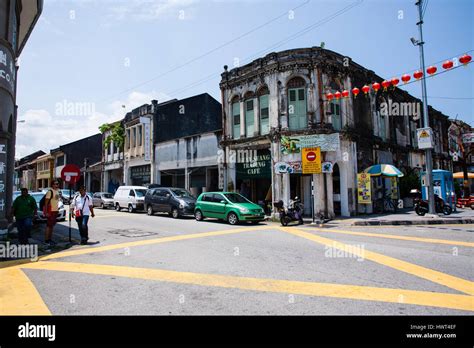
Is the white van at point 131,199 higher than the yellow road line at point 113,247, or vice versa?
the white van at point 131,199

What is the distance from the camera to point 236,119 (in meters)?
21.8

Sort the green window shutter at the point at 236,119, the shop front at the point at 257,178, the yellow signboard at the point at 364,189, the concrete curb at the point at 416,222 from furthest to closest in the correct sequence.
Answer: the green window shutter at the point at 236,119, the shop front at the point at 257,178, the yellow signboard at the point at 364,189, the concrete curb at the point at 416,222

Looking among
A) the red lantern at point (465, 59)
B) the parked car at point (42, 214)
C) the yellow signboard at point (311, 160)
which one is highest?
the red lantern at point (465, 59)

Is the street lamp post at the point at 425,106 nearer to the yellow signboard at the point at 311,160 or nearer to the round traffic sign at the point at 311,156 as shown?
the yellow signboard at the point at 311,160

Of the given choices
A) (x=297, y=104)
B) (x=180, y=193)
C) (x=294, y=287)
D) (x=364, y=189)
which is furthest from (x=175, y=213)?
(x=294, y=287)

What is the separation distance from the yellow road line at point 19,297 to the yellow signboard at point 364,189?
16647mm

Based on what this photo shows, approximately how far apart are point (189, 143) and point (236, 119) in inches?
220

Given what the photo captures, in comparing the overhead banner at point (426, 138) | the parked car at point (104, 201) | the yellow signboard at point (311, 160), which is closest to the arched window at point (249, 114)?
the yellow signboard at point (311, 160)

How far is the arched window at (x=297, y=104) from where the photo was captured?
18453mm

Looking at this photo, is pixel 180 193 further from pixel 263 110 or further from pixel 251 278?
pixel 251 278

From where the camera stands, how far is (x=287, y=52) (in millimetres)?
18812

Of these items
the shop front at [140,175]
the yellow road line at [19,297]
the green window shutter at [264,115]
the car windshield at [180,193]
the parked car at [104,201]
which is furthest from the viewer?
the shop front at [140,175]
